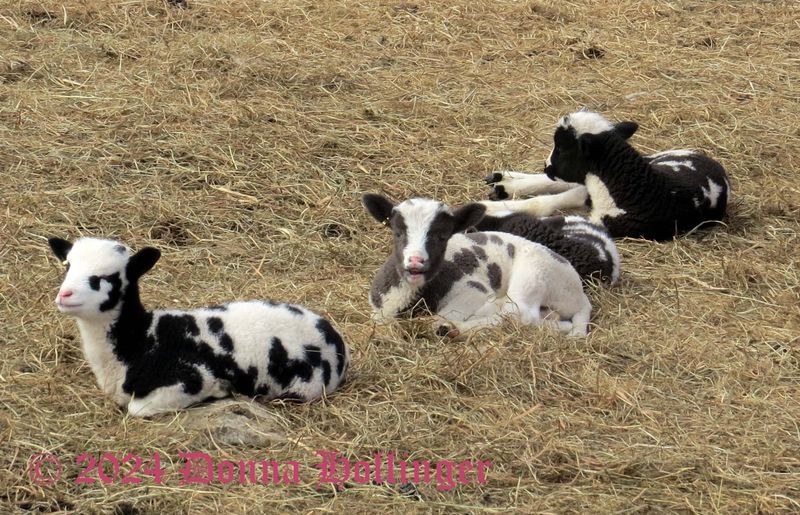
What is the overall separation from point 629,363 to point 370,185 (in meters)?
3.32

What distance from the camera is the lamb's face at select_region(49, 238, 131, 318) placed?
239 inches

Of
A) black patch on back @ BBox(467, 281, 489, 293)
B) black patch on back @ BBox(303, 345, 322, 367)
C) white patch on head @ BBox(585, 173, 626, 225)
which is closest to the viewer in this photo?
black patch on back @ BBox(303, 345, 322, 367)

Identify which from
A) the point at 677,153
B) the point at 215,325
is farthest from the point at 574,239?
Result: the point at 215,325

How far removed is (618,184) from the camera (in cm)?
1000

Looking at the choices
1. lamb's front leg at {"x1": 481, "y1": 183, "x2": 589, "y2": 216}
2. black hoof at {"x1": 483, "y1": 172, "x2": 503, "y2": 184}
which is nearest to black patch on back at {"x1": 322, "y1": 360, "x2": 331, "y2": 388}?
lamb's front leg at {"x1": 481, "y1": 183, "x2": 589, "y2": 216}

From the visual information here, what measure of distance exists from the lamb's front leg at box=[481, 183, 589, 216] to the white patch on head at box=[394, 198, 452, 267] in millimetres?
2184

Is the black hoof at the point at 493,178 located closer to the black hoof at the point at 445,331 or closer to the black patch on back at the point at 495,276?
the black patch on back at the point at 495,276

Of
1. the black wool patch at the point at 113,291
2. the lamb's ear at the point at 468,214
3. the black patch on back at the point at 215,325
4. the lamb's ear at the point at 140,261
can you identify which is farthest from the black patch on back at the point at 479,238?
the black wool patch at the point at 113,291

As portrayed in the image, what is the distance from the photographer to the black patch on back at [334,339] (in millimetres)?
6547

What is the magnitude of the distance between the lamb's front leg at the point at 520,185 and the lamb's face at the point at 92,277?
4.43 meters

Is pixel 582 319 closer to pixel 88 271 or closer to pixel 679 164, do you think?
pixel 679 164

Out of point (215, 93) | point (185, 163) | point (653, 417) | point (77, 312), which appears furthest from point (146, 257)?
point (215, 93)

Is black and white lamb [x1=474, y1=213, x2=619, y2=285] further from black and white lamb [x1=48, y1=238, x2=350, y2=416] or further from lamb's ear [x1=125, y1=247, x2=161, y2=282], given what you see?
lamb's ear [x1=125, y1=247, x2=161, y2=282]

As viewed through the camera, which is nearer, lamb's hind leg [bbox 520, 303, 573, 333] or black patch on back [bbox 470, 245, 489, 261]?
lamb's hind leg [bbox 520, 303, 573, 333]
